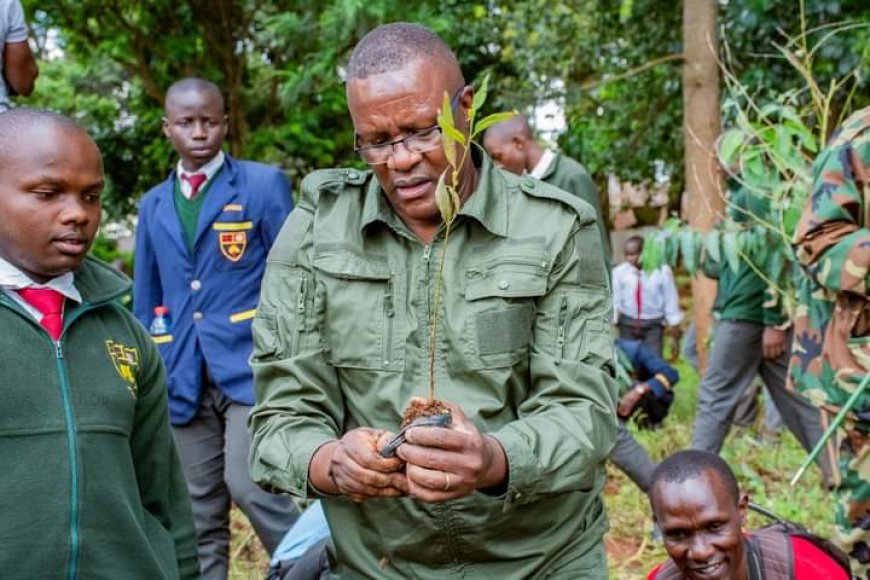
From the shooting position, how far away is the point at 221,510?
4434 mm

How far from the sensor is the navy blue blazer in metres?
4.22

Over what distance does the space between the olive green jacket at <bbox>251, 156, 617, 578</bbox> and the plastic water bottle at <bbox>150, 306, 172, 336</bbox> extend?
2.01 meters

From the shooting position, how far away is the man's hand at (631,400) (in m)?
7.36

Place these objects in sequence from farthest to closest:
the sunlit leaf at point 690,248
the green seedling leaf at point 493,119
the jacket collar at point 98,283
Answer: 1. the sunlit leaf at point 690,248
2. the jacket collar at point 98,283
3. the green seedling leaf at point 493,119

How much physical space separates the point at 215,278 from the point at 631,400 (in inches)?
155

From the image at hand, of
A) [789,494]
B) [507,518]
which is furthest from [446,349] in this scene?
[789,494]

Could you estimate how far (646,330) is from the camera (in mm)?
11102

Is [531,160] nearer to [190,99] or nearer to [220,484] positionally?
[190,99]

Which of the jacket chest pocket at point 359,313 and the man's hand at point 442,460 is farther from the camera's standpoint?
the jacket chest pocket at point 359,313

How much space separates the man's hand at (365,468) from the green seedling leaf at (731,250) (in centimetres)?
390

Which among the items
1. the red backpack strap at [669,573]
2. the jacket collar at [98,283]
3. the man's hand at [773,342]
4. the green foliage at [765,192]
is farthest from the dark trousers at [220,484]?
the man's hand at [773,342]

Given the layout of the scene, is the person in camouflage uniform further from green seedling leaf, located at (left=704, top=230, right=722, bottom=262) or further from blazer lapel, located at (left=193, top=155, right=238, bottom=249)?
blazer lapel, located at (left=193, top=155, right=238, bottom=249)

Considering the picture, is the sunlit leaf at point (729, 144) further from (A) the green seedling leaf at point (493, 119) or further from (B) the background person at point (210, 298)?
(A) the green seedling leaf at point (493, 119)

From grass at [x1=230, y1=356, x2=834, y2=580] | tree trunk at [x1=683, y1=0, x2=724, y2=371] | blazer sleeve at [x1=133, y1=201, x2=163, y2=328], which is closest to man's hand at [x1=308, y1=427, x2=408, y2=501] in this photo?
blazer sleeve at [x1=133, y1=201, x2=163, y2=328]
